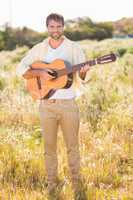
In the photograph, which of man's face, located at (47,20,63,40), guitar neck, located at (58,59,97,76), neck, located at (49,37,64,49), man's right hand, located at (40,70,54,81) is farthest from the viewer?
man's right hand, located at (40,70,54,81)

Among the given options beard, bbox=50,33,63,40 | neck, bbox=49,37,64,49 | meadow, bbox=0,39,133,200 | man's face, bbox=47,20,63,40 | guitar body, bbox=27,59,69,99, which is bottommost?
meadow, bbox=0,39,133,200

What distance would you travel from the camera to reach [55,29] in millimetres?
5766

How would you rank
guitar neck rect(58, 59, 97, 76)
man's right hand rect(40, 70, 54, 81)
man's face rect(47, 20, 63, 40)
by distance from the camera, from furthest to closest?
man's right hand rect(40, 70, 54, 81) < man's face rect(47, 20, 63, 40) < guitar neck rect(58, 59, 97, 76)

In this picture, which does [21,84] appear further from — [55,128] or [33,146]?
[55,128]

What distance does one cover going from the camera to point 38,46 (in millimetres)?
5938

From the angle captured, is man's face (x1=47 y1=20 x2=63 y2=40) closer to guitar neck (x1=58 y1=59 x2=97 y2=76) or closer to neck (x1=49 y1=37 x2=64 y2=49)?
neck (x1=49 y1=37 x2=64 y2=49)

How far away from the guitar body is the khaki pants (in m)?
0.09

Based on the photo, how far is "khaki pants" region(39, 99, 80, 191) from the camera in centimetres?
586

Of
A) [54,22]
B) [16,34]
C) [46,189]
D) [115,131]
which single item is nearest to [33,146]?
[115,131]

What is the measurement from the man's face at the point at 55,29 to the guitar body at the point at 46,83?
22 centimetres

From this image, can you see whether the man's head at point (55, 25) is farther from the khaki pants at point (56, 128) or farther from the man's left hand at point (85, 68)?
the khaki pants at point (56, 128)

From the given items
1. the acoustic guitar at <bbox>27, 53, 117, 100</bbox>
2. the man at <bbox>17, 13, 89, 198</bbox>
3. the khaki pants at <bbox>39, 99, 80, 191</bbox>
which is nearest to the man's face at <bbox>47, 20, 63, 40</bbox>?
the man at <bbox>17, 13, 89, 198</bbox>

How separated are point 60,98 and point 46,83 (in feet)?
Result: 1.01

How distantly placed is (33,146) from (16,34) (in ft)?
121
